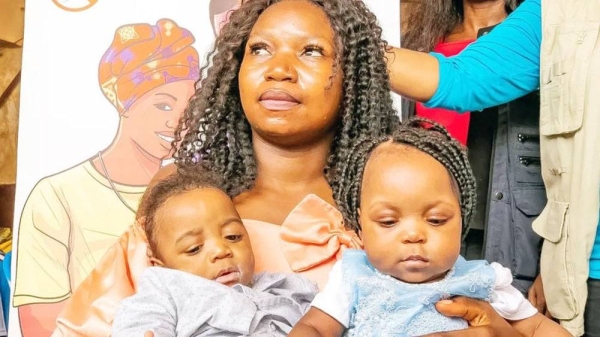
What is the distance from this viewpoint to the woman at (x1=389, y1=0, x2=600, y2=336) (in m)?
1.34

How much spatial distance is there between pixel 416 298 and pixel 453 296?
0.07m

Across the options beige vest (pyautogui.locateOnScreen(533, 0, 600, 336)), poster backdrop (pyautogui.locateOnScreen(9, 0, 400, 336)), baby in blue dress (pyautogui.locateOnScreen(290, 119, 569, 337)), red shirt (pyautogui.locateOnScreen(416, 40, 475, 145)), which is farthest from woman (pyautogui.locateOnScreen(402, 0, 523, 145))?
baby in blue dress (pyautogui.locateOnScreen(290, 119, 569, 337))

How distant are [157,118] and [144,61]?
0.15 m

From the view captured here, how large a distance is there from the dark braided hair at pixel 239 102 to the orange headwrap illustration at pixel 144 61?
0.27 m

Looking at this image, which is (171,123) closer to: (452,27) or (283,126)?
(283,126)

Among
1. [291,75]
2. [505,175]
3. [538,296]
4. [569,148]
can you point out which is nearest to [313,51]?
[291,75]

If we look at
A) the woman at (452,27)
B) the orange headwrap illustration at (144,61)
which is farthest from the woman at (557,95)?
the orange headwrap illustration at (144,61)

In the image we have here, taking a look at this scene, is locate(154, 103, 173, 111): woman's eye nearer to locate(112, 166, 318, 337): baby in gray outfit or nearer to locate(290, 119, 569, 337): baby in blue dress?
locate(112, 166, 318, 337): baby in gray outfit

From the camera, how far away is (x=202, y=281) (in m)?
1.06

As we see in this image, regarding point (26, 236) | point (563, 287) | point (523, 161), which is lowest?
point (563, 287)

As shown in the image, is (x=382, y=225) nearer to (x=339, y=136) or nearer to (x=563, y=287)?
(x=339, y=136)

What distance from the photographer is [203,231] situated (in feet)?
3.56

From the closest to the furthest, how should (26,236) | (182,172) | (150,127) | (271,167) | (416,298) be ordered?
(416,298)
(182,172)
(271,167)
(26,236)
(150,127)

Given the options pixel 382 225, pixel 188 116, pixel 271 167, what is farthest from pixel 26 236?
pixel 382 225
